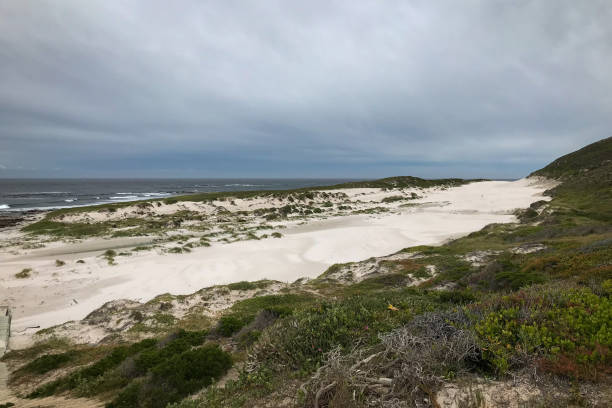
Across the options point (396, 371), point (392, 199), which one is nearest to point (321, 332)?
point (396, 371)

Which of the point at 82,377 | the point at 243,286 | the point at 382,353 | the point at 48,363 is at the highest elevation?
the point at 382,353

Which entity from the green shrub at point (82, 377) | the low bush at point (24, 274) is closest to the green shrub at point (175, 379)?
the green shrub at point (82, 377)

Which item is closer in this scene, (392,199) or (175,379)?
(175,379)

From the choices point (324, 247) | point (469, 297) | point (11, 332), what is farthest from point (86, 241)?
point (469, 297)

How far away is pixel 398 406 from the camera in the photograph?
137 inches

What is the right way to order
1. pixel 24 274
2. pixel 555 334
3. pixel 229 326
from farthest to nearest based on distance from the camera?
pixel 24 274 → pixel 229 326 → pixel 555 334

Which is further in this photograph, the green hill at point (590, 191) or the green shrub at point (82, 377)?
the green hill at point (590, 191)

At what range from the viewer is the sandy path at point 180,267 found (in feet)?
52.0

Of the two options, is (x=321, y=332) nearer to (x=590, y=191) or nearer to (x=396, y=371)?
(x=396, y=371)

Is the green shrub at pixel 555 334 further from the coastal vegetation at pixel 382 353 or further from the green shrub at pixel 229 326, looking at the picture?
the green shrub at pixel 229 326

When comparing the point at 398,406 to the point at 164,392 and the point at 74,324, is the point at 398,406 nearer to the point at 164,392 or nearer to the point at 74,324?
the point at 164,392

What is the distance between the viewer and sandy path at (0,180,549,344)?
1584 centimetres

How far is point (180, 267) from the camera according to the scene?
20688 millimetres

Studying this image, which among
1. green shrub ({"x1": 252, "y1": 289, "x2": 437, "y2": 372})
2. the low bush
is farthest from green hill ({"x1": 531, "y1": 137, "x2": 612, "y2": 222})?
the low bush
